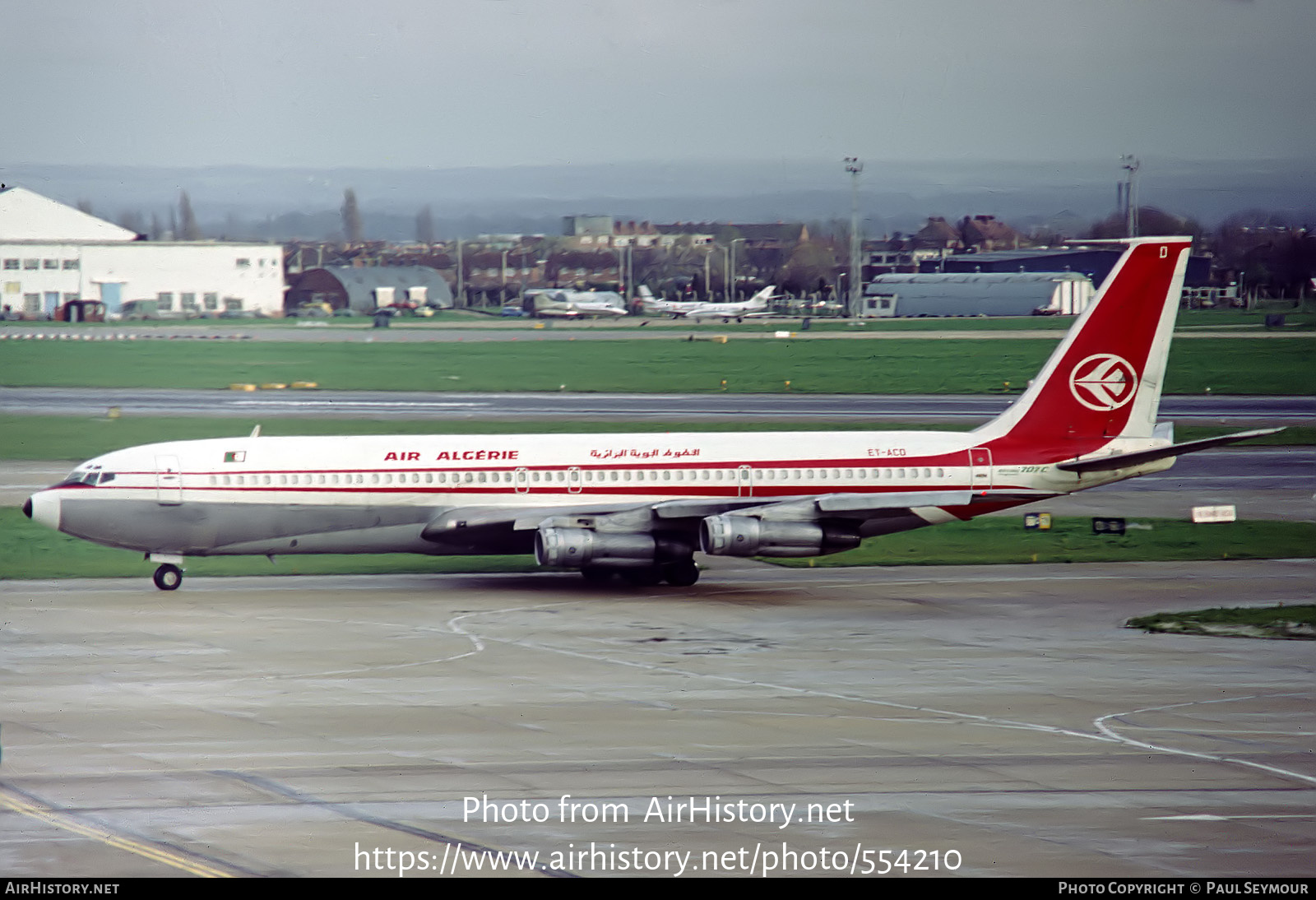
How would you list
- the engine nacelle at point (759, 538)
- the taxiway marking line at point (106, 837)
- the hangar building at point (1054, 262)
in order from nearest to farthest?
the taxiway marking line at point (106, 837) < the engine nacelle at point (759, 538) < the hangar building at point (1054, 262)

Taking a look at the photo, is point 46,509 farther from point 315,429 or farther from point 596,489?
point 315,429

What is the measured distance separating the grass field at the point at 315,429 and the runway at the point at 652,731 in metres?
28.8

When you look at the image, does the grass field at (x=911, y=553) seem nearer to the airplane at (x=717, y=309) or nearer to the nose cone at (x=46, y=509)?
the nose cone at (x=46, y=509)

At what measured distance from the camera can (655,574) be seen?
41562 mm

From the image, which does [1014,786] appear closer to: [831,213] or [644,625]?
[644,625]

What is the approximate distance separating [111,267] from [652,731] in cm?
6409

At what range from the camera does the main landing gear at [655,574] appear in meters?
41.0

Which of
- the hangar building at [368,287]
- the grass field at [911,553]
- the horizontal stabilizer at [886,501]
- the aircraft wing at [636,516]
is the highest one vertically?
the hangar building at [368,287]

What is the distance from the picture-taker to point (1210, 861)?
1786 cm

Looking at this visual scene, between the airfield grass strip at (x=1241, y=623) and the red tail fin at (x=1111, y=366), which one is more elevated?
the red tail fin at (x=1111, y=366)

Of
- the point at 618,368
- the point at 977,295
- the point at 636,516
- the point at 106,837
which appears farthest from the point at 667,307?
the point at 106,837

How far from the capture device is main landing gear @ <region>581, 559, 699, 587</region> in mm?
41000

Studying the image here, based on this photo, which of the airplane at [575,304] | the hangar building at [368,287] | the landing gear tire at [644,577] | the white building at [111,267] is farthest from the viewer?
the airplane at [575,304]

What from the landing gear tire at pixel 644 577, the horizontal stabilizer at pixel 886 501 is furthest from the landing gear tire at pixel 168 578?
the horizontal stabilizer at pixel 886 501
